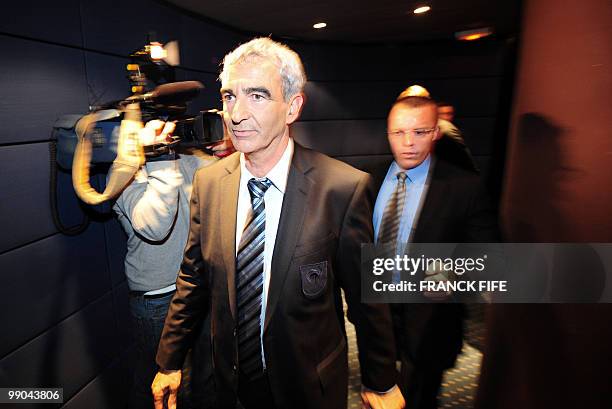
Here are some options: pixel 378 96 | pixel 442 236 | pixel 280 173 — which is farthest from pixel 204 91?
pixel 378 96

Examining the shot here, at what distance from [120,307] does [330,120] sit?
4.62 meters

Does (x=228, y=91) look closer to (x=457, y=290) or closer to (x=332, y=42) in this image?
(x=457, y=290)

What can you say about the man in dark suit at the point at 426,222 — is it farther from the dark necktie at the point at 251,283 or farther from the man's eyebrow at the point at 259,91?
the man's eyebrow at the point at 259,91

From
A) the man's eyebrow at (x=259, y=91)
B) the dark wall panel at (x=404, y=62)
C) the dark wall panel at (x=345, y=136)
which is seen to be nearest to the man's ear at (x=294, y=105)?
the man's eyebrow at (x=259, y=91)

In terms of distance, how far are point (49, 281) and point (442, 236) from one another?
2083 mm

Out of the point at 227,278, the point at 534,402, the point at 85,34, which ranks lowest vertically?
the point at 227,278

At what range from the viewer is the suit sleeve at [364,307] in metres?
1.22

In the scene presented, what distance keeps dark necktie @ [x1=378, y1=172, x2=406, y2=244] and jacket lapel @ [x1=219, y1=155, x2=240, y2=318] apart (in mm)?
888

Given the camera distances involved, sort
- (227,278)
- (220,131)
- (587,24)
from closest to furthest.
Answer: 1. (587,24)
2. (227,278)
3. (220,131)

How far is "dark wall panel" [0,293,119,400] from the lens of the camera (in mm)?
1682

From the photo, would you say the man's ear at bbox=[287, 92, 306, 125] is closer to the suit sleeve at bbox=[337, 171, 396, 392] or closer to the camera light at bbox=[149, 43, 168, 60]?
the suit sleeve at bbox=[337, 171, 396, 392]

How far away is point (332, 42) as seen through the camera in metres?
5.73

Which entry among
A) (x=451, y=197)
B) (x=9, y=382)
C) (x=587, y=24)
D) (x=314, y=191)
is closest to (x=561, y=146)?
(x=587, y=24)

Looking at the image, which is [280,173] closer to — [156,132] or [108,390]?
[156,132]
